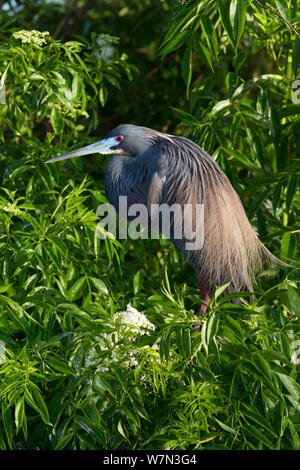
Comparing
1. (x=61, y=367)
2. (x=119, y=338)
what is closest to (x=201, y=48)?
(x=119, y=338)

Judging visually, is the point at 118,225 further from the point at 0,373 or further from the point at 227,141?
the point at 0,373

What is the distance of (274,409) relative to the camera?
1.66 meters

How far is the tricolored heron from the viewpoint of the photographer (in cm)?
243

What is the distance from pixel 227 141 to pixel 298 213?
499 millimetres

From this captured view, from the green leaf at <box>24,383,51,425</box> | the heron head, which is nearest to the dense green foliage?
the green leaf at <box>24,383,51,425</box>

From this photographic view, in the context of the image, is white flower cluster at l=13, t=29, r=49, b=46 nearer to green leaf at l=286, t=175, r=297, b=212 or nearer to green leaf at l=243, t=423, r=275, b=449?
green leaf at l=286, t=175, r=297, b=212

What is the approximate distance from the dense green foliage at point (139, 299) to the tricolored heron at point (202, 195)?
0.25 feet

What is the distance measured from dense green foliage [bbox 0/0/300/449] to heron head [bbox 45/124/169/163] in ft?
0.48

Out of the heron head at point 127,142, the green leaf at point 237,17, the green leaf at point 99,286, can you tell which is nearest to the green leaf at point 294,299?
the green leaf at point 99,286

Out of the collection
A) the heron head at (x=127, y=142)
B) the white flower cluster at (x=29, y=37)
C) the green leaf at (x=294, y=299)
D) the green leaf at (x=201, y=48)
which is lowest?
the green leaf at (x=294, y=299)

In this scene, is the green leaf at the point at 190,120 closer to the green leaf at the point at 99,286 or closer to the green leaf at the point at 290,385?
the green leaf at the point at 99,286

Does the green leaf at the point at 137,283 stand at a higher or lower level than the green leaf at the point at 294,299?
lower

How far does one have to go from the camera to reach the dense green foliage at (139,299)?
1.63 m

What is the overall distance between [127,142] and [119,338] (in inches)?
39.2
